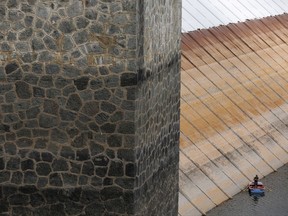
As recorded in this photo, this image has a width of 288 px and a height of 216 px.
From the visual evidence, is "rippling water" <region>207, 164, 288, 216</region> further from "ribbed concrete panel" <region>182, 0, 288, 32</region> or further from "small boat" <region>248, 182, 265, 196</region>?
"ribbed concrete panel" <region>182, 0, 288, 32</region>

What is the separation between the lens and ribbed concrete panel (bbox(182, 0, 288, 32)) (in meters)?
53.7

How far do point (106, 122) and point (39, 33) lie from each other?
225 cm

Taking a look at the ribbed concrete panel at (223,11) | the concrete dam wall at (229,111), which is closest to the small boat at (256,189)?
the concrete dam wall at (229,111)

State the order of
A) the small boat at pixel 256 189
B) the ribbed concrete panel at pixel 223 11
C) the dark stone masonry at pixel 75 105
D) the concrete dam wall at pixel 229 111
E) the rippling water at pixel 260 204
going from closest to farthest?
1. the dark stone masonry at pixel 75 105
2. the rippling water at pixel 260 204
3. the concrete dam wall at pixel 229 111
4. the small boat at pixel 256 189
5. the ribbed concrete panel at pixel 223 11

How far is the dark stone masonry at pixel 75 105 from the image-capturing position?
18.1 m

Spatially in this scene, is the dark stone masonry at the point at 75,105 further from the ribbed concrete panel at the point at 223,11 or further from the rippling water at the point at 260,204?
the ribbed concrete panel at the point at 223,11

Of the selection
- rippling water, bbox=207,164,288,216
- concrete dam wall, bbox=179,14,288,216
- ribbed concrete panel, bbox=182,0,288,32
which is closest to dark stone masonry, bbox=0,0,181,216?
concrete dam wall, bbox=179,14,288,216

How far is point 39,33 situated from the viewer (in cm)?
1827

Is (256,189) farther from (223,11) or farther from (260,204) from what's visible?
(223,11)

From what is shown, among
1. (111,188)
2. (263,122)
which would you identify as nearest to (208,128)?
(263,122)

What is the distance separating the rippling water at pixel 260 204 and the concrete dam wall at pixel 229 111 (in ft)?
1.43

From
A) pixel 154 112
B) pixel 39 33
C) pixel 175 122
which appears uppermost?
pixel 39 33

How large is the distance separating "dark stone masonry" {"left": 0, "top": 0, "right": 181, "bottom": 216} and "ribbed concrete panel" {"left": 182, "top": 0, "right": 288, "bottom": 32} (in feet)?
108

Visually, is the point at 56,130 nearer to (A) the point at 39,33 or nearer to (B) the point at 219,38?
(A) the point at 39,33
